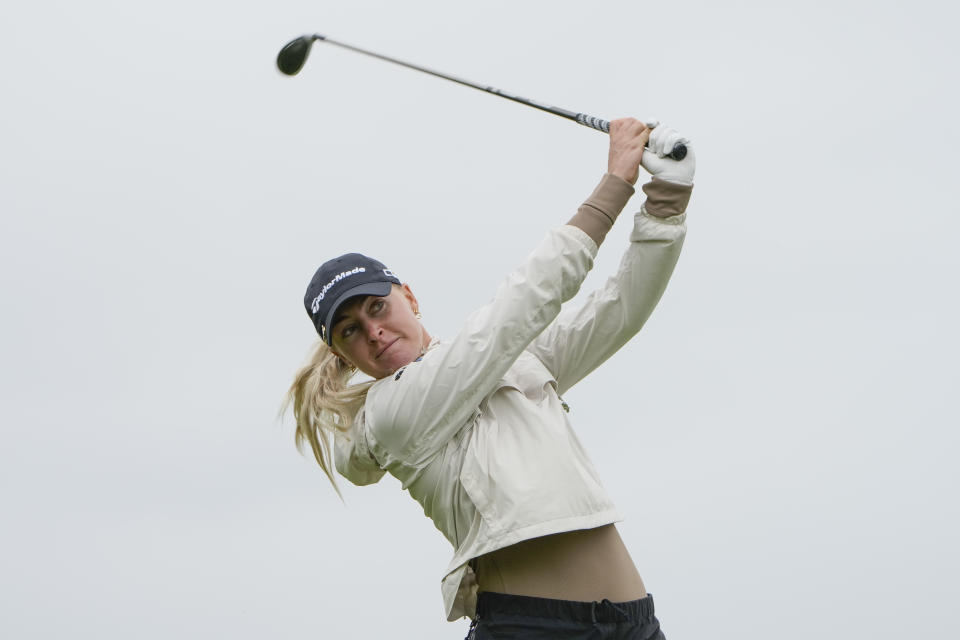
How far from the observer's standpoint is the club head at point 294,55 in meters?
5.75

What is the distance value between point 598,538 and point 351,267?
135cm

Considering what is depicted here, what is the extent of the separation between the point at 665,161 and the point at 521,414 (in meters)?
0.99

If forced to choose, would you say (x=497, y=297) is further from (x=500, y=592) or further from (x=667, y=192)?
(x=500, y=592)

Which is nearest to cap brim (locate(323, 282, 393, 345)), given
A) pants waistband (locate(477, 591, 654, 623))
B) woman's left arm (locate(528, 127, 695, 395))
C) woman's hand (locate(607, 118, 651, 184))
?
woman's left arm (locate(528, 127, 695, 395))

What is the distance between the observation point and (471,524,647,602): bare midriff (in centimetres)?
436

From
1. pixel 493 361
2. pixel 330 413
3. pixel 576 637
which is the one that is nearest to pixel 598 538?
pixel 576 637

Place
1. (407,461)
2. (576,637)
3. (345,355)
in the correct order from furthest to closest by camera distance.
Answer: (345,355), (407,461), (576,637)

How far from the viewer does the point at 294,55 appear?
5.78 m

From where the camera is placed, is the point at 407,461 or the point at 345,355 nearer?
the point at 407,461

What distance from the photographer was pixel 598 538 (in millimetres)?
4418

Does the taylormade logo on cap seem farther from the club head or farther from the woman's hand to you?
the club head

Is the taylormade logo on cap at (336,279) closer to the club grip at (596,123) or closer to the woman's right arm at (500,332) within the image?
the woman's right arm at (500,332)

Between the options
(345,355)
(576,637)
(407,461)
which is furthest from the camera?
(345,355)

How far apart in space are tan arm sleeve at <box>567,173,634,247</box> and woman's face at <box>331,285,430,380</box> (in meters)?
0.87
